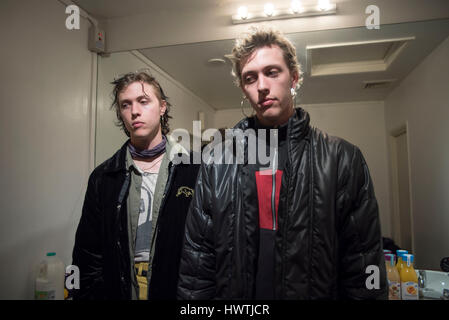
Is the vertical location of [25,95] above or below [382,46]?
below

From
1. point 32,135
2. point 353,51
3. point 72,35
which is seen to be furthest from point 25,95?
point 353,51

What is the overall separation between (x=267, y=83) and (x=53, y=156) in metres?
1.07

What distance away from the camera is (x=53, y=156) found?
1255 millimetres

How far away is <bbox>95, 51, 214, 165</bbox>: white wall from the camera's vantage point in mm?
1289

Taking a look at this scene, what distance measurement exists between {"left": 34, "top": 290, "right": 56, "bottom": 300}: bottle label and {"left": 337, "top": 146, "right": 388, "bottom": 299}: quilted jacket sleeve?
3.50 ft

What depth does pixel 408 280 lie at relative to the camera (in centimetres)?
107

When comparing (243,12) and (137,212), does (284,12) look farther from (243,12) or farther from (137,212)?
(137,212)

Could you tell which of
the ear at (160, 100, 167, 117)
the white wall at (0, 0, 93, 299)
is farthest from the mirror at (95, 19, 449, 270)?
the white wall at (0, 0, 93, 299)

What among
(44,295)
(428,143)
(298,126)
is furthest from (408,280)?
(44,295)

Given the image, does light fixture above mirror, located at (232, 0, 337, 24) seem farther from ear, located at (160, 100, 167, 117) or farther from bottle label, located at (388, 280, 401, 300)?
bottle label, located at (388, 280, 401, 300)

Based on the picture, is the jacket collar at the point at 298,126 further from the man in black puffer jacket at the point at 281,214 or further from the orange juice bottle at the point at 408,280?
the orange juice bottle at the point at 408,280

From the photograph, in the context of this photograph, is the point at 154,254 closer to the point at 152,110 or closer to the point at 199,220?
the point at 199,220

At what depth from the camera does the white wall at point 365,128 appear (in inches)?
43.0

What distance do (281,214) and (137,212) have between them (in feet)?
1.74
